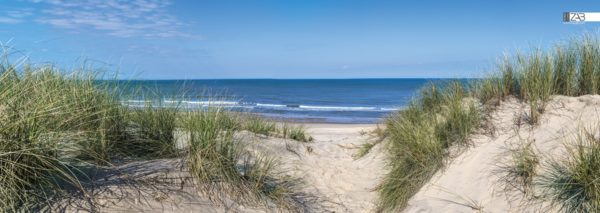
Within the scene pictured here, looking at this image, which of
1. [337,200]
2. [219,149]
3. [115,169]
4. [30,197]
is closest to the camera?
[30,197]

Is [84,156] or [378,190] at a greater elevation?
[84,156]

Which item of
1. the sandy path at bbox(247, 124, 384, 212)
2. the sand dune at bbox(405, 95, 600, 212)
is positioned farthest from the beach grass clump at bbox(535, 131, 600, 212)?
the sandy path at bbox(247, 124, 384, 212)

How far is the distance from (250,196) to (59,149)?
1894 mm

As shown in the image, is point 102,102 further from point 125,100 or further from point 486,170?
point 486,170

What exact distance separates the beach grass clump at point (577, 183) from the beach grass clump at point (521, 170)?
0.23 metres

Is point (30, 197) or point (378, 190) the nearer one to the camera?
point (30, 197)

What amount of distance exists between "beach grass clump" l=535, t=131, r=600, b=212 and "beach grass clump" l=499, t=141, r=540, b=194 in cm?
23

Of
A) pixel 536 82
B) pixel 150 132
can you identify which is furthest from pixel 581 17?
pixel 150 132

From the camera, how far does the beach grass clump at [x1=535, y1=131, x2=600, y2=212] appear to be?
171 inches

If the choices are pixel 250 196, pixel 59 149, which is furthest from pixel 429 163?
pixel 59 149

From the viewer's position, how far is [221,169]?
5113 mm

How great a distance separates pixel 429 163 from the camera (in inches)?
245

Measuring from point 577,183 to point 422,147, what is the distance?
2.09 meters

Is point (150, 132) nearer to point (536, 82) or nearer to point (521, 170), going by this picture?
point (521, 170)
